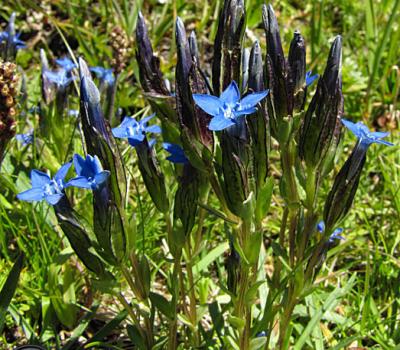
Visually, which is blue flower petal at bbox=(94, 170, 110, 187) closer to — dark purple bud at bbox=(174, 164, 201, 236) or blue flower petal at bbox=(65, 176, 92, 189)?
blue flower petal at bbox=(65, 176, 92, 189)

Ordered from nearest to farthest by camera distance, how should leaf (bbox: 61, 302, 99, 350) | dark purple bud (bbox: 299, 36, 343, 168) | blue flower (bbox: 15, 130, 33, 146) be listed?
dark purple bud (bbox: 299, 36, 343, 168) → leaf (bbox: 61, 302, 99, 350) → blue flower (bbox: 15, 130, 33, 146)

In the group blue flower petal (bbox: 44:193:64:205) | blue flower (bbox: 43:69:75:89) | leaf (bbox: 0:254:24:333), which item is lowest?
leaf (bbox: 0:254:24:333)

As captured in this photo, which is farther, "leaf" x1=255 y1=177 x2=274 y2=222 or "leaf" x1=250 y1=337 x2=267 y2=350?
"leaf" x1=250 y1=337 x2=267 y2=350

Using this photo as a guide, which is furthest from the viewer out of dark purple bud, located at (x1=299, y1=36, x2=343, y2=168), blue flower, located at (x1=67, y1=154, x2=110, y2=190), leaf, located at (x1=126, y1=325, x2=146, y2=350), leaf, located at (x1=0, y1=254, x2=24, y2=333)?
leaf, located at (x1=126, y1=325, x2=146, y2=350)

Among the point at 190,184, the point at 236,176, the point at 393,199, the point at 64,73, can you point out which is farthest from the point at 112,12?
the point at 236,176

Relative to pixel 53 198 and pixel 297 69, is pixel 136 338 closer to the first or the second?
pixel 53 198

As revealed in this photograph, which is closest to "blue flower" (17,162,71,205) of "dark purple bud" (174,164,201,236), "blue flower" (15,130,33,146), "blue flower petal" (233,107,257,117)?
"dark purple bud" (174,164,201,236)

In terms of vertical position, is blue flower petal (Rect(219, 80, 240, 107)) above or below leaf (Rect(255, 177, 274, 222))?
A: above

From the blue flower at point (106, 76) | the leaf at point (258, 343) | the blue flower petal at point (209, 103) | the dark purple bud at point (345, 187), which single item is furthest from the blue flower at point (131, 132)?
the blue flower at point (106, 76)
